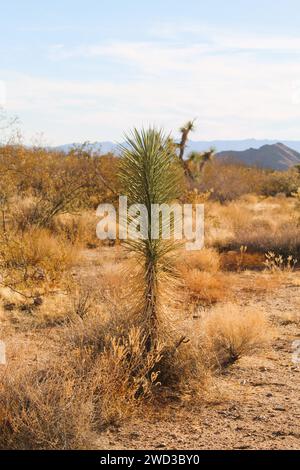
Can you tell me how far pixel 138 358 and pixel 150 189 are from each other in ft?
4.74

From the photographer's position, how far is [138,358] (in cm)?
510

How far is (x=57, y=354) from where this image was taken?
566 centimetres

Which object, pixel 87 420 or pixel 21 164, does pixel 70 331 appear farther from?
pixel 21 164

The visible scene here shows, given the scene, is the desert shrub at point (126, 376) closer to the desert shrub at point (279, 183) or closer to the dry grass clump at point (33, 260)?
the dry grass clump at point (33, 260)

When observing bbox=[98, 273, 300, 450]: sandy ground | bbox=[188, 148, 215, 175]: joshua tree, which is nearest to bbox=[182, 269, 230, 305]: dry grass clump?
bbox=[98, 273, 300, 450]: sandy ground

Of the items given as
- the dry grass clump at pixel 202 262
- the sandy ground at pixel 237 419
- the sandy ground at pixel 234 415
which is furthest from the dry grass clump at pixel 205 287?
the sandy ground at pixel 237 419

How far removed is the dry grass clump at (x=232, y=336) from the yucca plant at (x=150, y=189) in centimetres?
80

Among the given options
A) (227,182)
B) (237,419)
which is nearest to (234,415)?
(237,419)

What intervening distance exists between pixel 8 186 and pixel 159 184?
303 inches

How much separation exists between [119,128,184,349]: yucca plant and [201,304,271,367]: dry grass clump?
0.80m

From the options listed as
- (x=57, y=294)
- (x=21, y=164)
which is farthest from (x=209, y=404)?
(x=21, y=164)

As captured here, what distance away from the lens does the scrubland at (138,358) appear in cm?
428

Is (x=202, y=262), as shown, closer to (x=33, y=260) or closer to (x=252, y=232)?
(x=33, y=260)

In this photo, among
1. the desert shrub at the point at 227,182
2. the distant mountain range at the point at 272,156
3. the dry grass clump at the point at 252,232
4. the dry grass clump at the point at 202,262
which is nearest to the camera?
the dry grass clump at the point at 202,262
